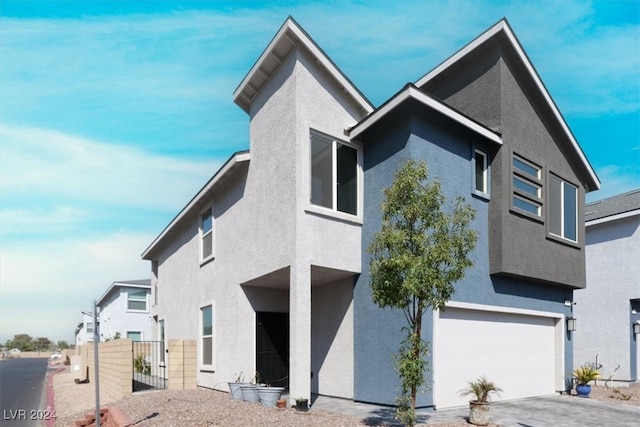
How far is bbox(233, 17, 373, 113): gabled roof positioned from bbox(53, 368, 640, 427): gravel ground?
7.76 meters

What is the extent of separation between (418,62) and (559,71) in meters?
4.63

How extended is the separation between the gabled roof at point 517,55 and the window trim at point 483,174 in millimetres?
2756

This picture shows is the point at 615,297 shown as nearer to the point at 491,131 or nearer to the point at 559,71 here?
the point at 559,71

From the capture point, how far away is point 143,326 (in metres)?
37.7

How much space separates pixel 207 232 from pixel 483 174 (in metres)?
9.56

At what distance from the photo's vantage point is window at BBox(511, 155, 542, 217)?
14070mm

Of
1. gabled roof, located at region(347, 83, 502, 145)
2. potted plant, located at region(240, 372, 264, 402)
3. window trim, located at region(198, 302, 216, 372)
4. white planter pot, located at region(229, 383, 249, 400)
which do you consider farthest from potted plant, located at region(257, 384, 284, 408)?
gabled roof, located at region(347, 83, 502, 145)

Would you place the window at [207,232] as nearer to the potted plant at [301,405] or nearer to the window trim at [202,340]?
the window trim at [202,340]

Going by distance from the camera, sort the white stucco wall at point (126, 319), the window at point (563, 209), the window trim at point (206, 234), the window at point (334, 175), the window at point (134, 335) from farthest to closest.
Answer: the white stucco wall at point (126, 319) → the window at point (134, 335) → the window trim at point (206, 234) → the window at point (563, 209) → the window at point (334, 175)

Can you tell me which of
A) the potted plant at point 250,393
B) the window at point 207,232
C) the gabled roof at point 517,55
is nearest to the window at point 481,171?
the gabled roof at point 517,55

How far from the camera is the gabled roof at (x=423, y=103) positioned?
464 inches

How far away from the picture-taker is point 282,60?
1326cm

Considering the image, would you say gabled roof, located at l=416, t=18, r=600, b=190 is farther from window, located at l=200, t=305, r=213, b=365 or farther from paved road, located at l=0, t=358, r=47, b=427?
paved road, located at l=0, t=358, r=47, b=427

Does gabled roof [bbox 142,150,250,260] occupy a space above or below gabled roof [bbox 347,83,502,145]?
below
